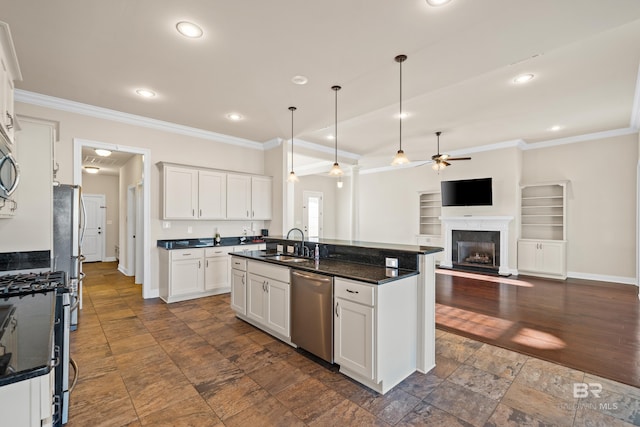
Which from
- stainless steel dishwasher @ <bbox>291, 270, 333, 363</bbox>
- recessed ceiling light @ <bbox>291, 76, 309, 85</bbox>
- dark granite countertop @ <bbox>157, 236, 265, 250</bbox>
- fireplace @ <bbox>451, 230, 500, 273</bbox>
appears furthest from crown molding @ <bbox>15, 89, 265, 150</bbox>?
fireplace @ <bbox>451, 230, 500, 273</bbox>

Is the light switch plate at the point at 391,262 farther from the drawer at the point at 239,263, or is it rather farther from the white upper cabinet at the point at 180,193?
the white upper cabinet at the point at 180,193

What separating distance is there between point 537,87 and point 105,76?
17.1 ft

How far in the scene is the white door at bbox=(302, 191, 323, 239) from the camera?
9711 millimetres

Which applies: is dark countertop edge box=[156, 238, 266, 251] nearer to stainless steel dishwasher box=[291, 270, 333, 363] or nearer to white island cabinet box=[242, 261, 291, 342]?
white island cabinet box=[242, 261, 291, 342]

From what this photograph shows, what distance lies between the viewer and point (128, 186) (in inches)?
273

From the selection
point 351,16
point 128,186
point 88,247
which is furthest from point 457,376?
point 88,247

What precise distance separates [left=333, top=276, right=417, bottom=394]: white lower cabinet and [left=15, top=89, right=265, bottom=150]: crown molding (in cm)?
420

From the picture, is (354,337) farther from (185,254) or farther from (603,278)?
(603,278)

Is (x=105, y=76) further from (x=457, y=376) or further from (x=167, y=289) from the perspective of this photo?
(x=457, y=376)

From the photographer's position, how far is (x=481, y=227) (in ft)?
22.5

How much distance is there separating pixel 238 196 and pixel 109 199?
589cm

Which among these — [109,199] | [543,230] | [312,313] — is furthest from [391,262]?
[109,199]

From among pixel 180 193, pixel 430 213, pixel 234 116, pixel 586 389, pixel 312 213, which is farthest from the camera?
pixel 312 213

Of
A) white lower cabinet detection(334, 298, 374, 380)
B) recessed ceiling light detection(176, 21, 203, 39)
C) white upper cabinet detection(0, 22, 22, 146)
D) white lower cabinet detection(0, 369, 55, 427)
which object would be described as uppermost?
recessed ceiling light detection(176, 21, 203, 39)
